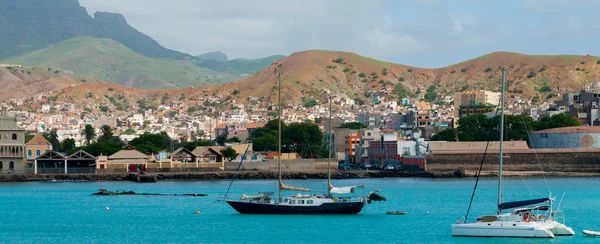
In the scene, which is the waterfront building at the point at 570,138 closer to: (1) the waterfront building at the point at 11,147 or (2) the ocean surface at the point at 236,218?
(2) the ocean surface at the point at 236,218

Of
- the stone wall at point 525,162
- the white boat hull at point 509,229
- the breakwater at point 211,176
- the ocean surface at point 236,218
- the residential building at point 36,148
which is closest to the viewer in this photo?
the white boat hull at point 509,229

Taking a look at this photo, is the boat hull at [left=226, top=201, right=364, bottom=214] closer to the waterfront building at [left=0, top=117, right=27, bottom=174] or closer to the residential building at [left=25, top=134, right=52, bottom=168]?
the waterfront building at [left=0, top=117, right=27, bottom=174]

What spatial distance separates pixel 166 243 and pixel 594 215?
915 inches

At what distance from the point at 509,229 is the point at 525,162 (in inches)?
A: 2448

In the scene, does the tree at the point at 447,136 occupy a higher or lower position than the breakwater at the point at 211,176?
higher

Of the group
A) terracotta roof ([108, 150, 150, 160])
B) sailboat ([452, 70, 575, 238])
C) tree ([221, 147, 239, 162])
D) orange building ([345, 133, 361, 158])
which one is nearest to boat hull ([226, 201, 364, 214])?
sailboat ([452, 70, 575, 238])

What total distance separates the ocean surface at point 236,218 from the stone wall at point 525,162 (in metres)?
18.2

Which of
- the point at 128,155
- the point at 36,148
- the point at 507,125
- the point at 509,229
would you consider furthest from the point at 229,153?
the point at 509,229

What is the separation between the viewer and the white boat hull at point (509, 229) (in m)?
41.2

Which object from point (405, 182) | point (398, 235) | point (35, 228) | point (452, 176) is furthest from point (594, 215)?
point (452, 176)

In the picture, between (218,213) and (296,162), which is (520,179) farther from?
(218,213)

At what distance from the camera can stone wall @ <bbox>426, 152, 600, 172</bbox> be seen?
335 feet

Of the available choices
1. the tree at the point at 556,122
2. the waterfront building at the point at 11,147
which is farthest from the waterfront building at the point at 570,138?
the waterfront building at the point at 11,147

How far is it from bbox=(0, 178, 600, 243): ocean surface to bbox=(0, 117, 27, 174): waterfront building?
12.8 metres
